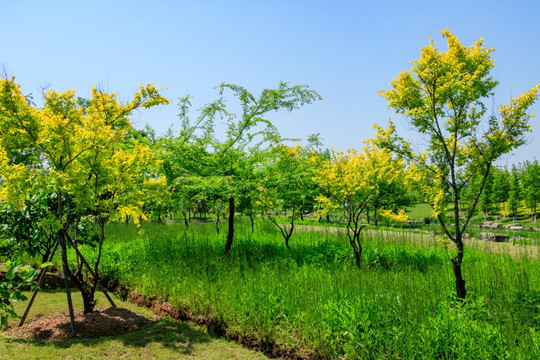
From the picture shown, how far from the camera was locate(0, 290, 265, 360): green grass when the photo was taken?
12.6 feet

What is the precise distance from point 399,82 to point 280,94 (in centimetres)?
A: 317

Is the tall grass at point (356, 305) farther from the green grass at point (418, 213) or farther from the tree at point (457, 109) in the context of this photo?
the green grass at point (418, 213)

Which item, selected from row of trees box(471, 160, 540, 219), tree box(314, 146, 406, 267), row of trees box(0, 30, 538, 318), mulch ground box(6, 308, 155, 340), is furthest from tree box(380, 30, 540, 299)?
row of trees box(471, 160, 540, 219)

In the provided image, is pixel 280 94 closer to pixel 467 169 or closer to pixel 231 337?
pixel 467 169

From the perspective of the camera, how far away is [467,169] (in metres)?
5.40

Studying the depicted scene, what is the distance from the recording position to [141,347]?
13.5ft

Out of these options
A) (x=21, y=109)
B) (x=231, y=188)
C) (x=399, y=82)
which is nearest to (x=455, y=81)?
(x=399, y=82)

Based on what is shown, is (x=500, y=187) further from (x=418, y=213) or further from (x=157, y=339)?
(x=157, y=339)

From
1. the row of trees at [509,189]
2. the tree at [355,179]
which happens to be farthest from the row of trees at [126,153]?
the row of trees at [509,189]

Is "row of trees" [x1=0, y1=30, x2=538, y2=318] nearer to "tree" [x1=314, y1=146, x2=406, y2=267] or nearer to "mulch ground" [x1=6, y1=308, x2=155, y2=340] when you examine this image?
"mulch ground" [x1=6, y1=308, x2=155, y2=340]

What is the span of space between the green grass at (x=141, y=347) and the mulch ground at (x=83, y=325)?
6.9 inches

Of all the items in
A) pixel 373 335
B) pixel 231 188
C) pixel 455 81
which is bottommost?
pixel 373 335

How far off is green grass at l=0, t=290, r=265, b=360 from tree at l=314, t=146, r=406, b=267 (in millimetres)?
4058

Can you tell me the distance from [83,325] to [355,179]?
228 inches
